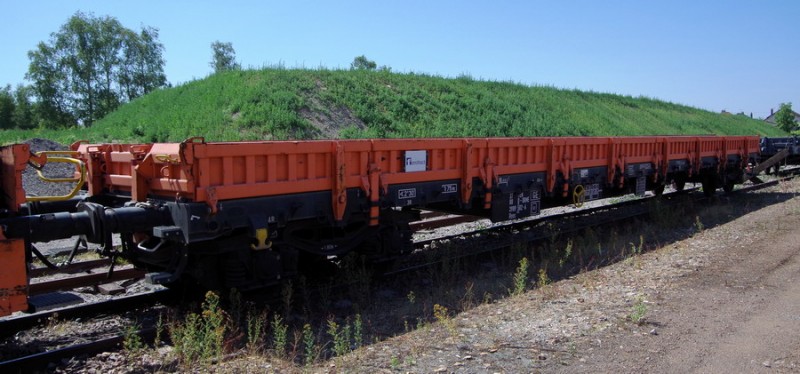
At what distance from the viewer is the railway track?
17.5 feet

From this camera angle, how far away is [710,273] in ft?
26.5

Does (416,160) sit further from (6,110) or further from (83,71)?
(6,110)

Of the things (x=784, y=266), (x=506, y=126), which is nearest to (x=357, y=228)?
(x=784, y=266)

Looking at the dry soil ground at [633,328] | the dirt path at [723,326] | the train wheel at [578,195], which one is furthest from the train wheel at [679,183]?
the dry soil ground at [633,328]

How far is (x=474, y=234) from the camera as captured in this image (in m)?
11.5

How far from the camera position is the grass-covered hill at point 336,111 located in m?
23.5

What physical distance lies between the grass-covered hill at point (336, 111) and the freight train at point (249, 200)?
1455 cm

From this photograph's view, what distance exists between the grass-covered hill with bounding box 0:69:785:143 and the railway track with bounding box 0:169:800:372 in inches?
478

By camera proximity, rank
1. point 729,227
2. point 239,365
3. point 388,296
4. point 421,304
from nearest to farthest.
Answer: point 239,365, point 421,304, point 388,296, point 729,227

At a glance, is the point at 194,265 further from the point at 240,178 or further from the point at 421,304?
the point at 421,304

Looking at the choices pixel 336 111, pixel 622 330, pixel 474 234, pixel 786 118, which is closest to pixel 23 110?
pixel 336 111

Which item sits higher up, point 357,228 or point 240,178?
point 240,178

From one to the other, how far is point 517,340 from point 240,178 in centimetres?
329

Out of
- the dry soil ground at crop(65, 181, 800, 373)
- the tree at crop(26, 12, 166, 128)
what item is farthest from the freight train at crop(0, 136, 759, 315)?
the tree at crop(26, 12, 166, 128)
